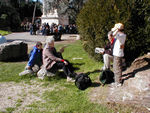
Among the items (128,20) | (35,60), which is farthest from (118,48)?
(35,60)

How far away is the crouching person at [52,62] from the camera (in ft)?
20.1

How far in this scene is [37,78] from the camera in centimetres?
660

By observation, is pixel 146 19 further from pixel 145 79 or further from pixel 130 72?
pixel 145 79

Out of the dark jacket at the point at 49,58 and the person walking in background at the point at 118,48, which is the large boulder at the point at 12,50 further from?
the person walking in background at the point at 118,48

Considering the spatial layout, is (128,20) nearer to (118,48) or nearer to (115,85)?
(118,48)

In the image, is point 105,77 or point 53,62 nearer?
Answer: point 105,77

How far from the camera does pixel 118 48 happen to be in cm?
511

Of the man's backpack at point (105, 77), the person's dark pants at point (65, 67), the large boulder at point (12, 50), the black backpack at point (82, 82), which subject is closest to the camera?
the black backpack at point (82, 82)

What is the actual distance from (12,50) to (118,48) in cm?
620

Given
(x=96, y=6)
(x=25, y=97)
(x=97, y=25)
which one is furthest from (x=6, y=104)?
(x=96, y=6)

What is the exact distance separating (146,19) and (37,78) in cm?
412

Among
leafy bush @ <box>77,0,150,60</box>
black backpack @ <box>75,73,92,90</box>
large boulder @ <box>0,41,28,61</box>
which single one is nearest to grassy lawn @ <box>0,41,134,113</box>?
black backpack @ <box>75,73,92,90</box>

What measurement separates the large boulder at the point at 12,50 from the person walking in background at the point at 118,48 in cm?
607

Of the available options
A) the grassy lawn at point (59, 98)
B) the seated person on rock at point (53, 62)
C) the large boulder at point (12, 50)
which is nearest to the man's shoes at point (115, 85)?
the grassy lawn at point (59, 98)
